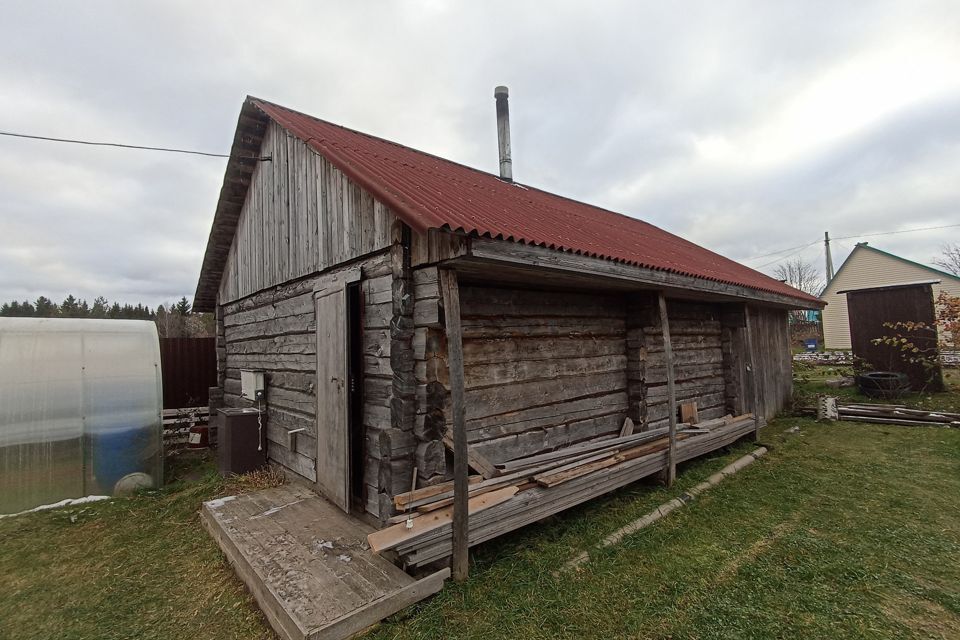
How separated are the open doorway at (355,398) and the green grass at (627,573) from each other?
1.25 metres

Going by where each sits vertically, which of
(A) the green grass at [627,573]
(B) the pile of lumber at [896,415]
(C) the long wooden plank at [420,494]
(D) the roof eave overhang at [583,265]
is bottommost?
(B) the pile of lumber at [896,415]

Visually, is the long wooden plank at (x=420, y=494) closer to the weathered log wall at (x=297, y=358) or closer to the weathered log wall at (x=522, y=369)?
the weathered log wall at (x=522, y=369)

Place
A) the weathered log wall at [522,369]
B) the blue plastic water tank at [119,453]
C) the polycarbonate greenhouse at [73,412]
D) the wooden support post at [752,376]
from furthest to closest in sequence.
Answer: the wooden support post at [752,376] → the blue plastic water tank at [119,453] → the polycarbonate greenhouse at [73,412] → the weathered log wall at [522,369]

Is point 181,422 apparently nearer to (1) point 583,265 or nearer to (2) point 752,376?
(1) point 583,265

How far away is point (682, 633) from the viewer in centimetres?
271

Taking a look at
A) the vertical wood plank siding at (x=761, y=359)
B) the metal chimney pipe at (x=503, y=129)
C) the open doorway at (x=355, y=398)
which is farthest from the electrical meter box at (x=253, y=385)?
the vertical wood plank siding at (x=761, y=359)

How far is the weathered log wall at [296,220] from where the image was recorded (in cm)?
434

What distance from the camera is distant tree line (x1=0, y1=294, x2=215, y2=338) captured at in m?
40.1

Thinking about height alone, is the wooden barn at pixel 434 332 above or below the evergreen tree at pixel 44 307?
below

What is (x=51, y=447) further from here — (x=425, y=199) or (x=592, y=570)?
(x=592, y=570)

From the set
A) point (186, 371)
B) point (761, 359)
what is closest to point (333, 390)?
point (186, 371)

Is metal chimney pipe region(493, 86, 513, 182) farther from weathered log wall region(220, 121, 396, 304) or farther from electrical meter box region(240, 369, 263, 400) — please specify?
electrical meter box region(240, 369, 263, 400)

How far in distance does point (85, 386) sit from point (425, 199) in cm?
555

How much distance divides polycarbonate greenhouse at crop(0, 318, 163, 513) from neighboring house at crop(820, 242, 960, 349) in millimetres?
Result: 28909
